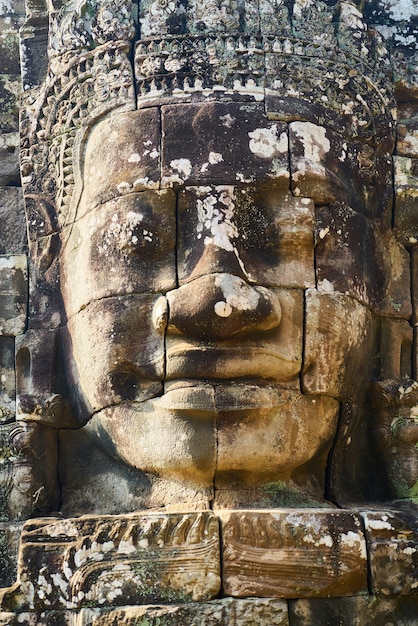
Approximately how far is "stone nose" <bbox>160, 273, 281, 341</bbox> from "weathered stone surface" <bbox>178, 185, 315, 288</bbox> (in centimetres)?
15

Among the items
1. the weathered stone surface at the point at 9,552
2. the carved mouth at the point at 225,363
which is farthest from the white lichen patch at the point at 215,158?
the weathered stone surface at the point at 9,552

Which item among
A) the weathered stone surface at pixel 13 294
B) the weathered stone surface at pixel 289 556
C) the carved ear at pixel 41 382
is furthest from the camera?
the weathered stone surface at pixel 13 294

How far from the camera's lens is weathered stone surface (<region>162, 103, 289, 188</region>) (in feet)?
24.7

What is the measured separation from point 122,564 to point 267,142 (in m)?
2.68

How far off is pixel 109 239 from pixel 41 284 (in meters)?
0.77

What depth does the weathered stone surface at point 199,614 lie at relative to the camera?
22.1 ft

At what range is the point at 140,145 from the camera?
7.64 metres

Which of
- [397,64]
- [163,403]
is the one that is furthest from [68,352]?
[397,64]

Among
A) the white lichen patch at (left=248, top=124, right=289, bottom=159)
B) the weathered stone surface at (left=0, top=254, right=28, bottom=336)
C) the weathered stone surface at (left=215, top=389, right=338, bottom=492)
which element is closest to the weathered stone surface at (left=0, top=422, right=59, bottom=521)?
the weathered stone surface at (left=0, top=254, right=28, bottom=336)

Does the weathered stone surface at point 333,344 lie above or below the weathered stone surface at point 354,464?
above

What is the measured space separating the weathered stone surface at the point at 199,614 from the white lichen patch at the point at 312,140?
2.71 metres

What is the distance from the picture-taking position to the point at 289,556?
6.88 m

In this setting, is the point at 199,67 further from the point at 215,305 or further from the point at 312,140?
the point at 215,305

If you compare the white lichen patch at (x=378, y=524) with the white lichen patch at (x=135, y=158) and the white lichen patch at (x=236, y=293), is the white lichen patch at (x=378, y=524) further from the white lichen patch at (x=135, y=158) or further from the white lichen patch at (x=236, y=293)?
the white lichen patch at (x=135, y=158)
